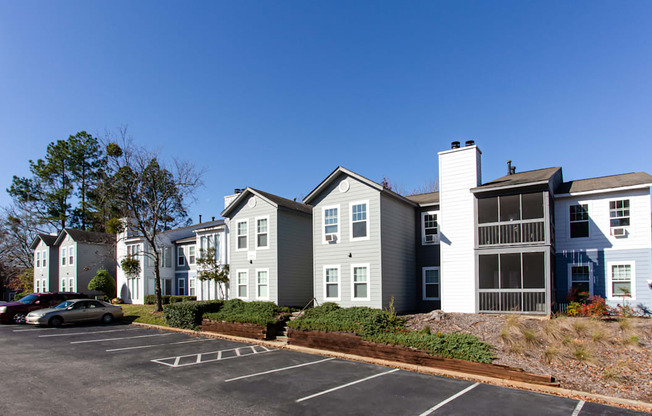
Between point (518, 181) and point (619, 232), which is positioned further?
point (518, 181)

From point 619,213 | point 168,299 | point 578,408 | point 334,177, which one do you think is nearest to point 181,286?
point 168,299

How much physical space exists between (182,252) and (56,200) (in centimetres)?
2709

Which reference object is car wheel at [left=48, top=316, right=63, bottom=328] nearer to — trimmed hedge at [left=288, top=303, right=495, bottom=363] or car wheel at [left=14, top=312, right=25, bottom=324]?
car wheel at [left=14, top=312, right=25, bottom=324]

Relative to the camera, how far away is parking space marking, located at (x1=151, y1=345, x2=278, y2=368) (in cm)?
1270

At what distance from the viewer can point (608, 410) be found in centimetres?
833

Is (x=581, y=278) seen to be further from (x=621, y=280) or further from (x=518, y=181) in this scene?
(x=518, y=181)

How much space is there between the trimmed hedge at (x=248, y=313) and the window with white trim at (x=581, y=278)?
1315 centimetres

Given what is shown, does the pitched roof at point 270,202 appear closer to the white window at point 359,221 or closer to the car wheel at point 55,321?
the white window at point 359,221

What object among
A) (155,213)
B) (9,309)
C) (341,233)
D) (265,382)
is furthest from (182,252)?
(265,382)

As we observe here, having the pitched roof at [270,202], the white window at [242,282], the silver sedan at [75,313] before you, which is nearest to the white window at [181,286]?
the silver sedan at [75,313]

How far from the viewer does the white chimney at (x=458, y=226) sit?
18.3 metres

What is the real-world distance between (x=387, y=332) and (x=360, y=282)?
490 centimetres

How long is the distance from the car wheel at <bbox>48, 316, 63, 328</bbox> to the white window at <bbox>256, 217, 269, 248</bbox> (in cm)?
1120

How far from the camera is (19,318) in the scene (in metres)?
23.5
